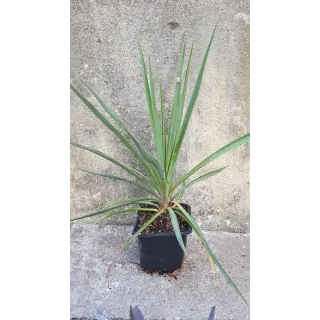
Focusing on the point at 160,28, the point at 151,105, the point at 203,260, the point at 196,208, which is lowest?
the point at 203,260

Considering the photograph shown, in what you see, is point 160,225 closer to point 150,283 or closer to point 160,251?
point 160,251

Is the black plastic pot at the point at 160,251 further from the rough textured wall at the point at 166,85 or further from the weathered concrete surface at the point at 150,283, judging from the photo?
the rough textured wall at the point at 166,85

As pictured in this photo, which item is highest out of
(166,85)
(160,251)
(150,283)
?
(166,85)

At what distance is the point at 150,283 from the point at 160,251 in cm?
13

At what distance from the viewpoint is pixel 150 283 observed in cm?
120

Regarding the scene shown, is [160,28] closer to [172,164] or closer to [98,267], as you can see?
[172,164]

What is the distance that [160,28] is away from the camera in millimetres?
1283

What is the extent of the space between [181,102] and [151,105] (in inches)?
3.8

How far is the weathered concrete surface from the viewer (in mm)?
1109

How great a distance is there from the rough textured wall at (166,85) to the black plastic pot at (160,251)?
28cm

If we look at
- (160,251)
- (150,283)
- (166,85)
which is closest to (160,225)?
(160,251)

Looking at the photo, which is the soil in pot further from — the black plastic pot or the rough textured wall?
the rough textured wall
